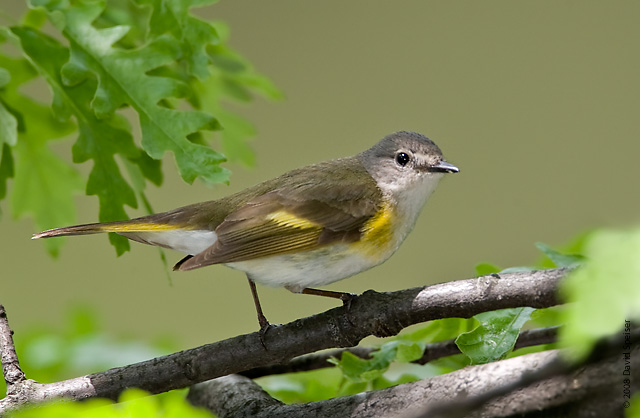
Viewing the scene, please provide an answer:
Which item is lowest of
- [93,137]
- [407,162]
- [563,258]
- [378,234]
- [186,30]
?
[563,258]

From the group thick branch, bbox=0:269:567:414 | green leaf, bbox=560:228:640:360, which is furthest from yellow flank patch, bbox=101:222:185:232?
green leaf, bbox=560:228:640:360

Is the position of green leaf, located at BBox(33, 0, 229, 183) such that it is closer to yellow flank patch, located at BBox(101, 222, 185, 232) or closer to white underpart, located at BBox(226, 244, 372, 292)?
→ yellow flank patch, located at BBox(101, 222, 185, 232)

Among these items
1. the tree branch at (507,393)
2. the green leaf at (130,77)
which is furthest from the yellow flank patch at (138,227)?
the tree branch at (507,393)

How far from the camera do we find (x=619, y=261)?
0.42m

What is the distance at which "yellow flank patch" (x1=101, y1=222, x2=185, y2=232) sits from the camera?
1146mm

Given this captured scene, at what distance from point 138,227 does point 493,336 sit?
1.99ft

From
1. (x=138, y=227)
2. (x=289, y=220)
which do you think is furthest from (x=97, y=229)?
(x=289, y=220)

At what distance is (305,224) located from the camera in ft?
4.04

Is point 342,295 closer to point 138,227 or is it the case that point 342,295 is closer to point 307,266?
point 307,266

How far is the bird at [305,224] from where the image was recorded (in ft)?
3.91

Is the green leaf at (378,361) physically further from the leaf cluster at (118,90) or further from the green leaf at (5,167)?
the green leaf at (5,167)

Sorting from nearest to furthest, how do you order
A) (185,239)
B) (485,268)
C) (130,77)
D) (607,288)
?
(607,288)
(485,268)
(130,77)
(185,239)

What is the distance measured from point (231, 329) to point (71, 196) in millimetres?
2194

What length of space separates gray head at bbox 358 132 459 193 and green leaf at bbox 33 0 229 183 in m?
0.36
